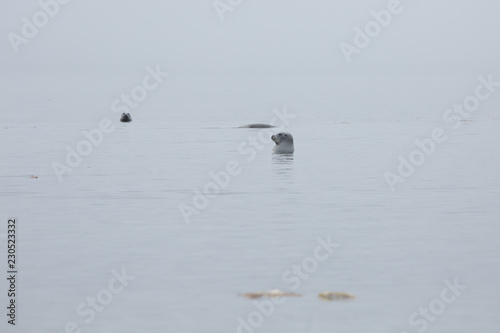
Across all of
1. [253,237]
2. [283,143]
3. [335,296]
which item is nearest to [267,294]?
[335,296]

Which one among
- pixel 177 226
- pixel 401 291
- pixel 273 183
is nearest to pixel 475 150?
pixel 273 183

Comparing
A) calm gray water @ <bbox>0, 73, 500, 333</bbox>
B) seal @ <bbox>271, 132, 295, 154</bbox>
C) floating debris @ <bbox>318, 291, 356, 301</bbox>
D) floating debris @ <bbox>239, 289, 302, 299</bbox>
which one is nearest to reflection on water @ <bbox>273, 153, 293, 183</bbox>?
calm gray water @ <bbox>0, 73, 500, 333</bbox>

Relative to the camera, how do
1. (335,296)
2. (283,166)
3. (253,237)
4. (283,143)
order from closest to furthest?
(335,296) < (253,237) < (283,166) < (283,143)

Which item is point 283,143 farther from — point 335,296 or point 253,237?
point 335,296

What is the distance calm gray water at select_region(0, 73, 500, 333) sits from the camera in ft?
49.3

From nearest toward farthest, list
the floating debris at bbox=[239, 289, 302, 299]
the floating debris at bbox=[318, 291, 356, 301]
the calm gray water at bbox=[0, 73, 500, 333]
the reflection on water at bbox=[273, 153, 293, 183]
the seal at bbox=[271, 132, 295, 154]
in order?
the calm gray water at bbox=[0, 73, 500, 333], the floating debris at bbox=[318, 291, 356, 301], the floating debris at bbox=[239, 289, 302, 299], the reflection on water at bbox=[273, 153, 293, 183], the seal at bbox=[271, 132, 295, 154]

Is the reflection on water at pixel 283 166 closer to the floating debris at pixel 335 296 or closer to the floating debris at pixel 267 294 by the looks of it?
the floating debris at pixel 267 294

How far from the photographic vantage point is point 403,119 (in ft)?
216

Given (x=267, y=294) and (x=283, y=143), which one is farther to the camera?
(x=283, y=143)

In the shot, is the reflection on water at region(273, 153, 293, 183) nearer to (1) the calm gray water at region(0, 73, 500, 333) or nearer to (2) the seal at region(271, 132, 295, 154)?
(1) the calm gray water at region(0, 73, 500, 333)

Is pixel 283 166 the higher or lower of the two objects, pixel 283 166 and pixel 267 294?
the higher

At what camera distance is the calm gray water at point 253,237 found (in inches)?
592

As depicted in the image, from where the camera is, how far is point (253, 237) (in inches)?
827

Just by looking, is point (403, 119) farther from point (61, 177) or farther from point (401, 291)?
point (401, 291)
